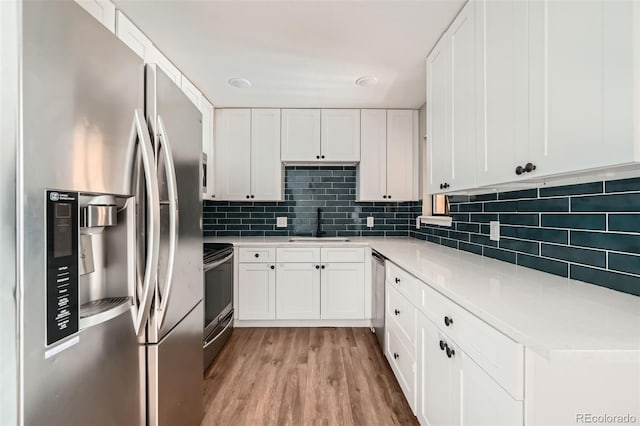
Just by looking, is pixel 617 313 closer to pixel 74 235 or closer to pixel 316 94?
pixel 74 235

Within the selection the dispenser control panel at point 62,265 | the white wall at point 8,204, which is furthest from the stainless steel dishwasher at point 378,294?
the white wall at point 8,204

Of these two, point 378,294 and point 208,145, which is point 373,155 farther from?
point 208,145

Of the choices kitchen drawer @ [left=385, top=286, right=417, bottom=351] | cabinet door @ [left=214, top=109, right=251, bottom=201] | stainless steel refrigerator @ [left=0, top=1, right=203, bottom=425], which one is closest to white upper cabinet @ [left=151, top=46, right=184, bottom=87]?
cabinet door @ [left=214, top=109, right=251, bottom=201]

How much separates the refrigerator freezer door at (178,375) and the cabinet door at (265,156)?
1853 mm

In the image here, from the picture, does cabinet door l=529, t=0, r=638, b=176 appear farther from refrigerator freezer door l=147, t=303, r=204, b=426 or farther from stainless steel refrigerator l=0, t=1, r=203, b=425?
refrigerator freezer door l=147, t=303, r=204, b=426

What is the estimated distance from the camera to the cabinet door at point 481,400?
799 mm

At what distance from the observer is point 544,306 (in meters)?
0.93

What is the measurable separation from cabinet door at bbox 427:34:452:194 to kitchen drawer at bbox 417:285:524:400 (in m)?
0.94

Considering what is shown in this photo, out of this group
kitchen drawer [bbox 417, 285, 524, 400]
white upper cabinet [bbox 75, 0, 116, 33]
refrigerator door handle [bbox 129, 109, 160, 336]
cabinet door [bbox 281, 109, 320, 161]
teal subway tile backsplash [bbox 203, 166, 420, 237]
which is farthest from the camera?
teal subway tile backsplash [bbox 203, 166, 420, 237]

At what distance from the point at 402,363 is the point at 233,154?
8.34ft

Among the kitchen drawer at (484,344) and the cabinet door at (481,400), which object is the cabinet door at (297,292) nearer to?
the kitchen drawer at (484,344)

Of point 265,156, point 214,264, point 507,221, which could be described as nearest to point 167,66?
point 265,156

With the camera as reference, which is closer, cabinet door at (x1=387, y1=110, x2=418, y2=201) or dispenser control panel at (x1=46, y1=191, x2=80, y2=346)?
dispenser control panel at (x1=46, y1=191, x2=80, y2=346)

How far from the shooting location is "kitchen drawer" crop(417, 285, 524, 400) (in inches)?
30.6
